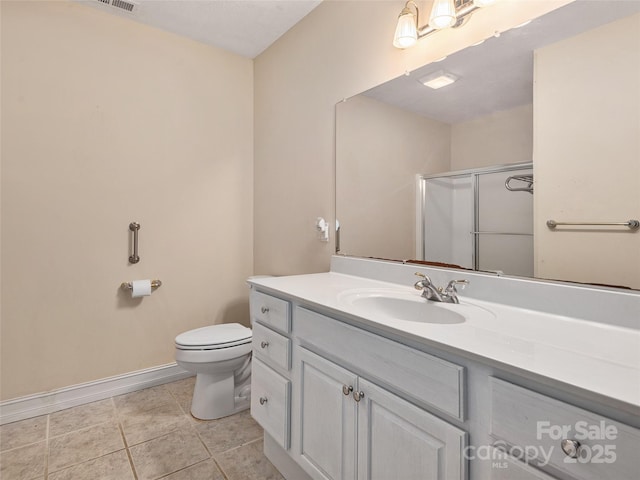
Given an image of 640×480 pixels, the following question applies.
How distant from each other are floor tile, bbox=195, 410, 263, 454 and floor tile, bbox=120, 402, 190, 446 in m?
0.14

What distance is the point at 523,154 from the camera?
120 cm

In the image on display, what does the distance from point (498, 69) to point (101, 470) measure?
7.70ft

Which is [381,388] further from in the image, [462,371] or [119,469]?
[119,469]

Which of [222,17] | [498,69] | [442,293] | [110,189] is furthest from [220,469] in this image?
[222,17]

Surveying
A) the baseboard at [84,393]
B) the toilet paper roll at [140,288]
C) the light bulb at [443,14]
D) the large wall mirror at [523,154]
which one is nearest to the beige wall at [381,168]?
the large wall mirror at [523,154]

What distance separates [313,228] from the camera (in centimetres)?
218

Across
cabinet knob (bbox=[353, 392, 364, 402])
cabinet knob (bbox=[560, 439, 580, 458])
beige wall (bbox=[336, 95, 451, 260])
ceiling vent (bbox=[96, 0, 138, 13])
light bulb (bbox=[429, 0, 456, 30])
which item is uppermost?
ceiling vent (bbox=[96, 0, 138, 13])

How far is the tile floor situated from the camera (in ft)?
Answer: 5.03

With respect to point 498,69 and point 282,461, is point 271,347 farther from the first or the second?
point 498,69

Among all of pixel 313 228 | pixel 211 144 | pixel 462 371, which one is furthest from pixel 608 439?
pixel 211 144

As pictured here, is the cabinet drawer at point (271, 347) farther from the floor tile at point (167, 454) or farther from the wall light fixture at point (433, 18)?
the wall light fixture at point (433, 18)

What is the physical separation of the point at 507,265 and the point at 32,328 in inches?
98.9

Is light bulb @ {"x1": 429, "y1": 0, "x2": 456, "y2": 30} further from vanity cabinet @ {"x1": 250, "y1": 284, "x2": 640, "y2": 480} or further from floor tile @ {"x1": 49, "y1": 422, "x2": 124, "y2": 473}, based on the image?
floor tile @ {"x1": 49, "y1": 422, "x2": 124, "y2": 473}

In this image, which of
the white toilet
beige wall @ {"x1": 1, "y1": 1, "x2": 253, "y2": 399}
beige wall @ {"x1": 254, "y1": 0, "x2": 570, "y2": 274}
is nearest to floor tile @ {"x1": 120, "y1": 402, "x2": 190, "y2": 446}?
the white toilet
